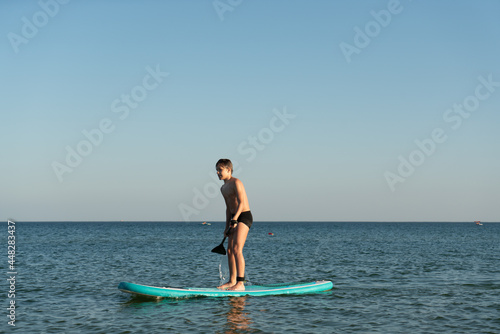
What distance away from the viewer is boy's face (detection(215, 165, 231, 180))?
11727 mm

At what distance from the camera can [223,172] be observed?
11.8 m

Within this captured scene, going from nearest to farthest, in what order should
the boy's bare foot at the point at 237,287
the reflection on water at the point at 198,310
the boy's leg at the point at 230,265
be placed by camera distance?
the reflection on water at the point at 198,310 < the boy's leg at the point at 230,265 < the boy's bare foot at the point at 237,287

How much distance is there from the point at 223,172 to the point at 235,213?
3.37 ft

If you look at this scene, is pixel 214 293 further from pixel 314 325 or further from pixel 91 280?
pixel 91 280

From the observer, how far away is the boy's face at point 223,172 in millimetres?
11727

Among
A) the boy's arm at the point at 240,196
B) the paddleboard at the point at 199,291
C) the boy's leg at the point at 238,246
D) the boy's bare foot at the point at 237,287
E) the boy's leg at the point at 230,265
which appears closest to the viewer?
the boy's arm at the point at 240,196

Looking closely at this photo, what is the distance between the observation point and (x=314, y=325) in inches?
408

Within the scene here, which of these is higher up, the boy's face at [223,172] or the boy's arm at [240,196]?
the boy's face at [223,172]

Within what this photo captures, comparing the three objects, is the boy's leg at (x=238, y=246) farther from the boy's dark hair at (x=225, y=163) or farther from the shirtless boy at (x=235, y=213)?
the boy's dark hair at (x=225, y=163)

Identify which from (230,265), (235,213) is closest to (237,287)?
(230,265)

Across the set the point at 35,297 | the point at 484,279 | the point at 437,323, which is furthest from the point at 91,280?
the point at 484,279

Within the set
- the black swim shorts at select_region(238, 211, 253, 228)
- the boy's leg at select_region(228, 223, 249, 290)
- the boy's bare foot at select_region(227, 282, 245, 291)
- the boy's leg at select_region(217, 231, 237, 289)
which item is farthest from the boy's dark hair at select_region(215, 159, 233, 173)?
the boy's bare foot at select_region(227, 282, 245, 291)

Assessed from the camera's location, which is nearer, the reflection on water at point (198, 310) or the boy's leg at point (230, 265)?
the reflection on water at point (198, 310)

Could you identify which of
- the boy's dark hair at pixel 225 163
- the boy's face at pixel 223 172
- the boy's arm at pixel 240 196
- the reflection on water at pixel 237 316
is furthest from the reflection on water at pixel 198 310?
the boy's dark hair at pixel 225 163
